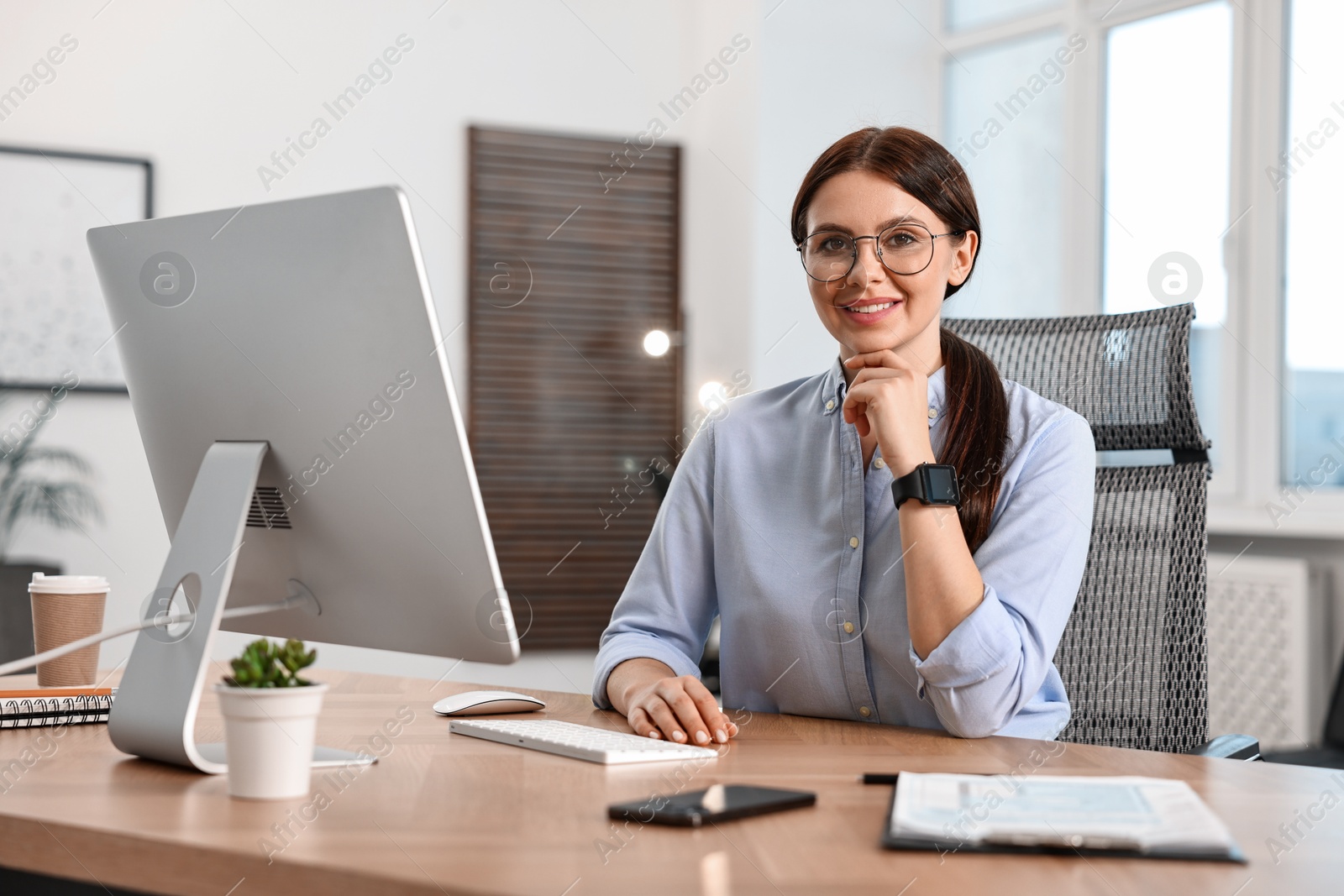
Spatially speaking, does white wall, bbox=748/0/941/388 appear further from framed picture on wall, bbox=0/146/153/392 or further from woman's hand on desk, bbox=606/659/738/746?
woman's hand on desk, bbox=606/659/738/746

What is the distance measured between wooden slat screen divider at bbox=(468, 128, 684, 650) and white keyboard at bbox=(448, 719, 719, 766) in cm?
297

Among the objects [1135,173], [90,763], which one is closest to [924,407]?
[90,763]

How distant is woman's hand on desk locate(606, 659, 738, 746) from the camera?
1.21 meters

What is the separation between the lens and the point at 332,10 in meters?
4.13

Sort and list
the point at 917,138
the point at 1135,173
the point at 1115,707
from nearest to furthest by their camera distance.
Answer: the point at 917,138
the point at 1115,707
the point at 1135,173

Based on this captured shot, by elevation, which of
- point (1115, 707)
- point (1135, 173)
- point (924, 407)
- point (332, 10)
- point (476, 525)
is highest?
point (332, 10)

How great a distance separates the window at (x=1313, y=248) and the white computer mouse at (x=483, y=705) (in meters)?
2.79

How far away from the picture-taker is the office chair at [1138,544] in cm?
160

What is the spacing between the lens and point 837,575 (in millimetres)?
1469

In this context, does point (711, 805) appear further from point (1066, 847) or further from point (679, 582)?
point (679, 582)

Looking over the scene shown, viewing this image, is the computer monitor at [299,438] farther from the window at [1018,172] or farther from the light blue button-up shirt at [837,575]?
the window at [1018,172]

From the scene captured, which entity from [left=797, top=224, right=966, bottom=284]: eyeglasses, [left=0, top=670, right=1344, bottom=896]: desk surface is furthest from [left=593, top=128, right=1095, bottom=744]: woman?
[left=0, top=670, right=1344, bottom=896]: desk surface

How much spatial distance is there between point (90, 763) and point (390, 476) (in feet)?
1.27

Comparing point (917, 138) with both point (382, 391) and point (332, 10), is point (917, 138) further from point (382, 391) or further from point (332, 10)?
point (332, 10)
